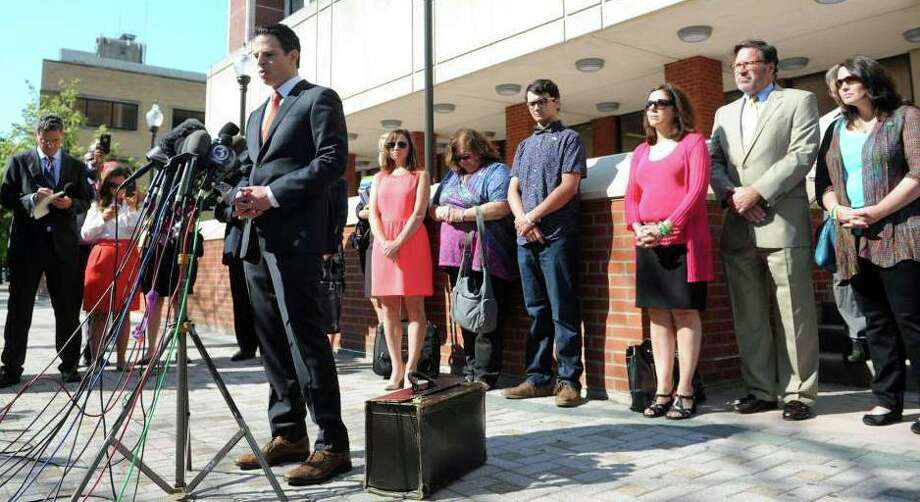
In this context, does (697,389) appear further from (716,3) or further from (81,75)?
(81,75)

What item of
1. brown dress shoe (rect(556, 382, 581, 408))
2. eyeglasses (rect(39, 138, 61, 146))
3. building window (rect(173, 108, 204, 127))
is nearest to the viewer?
brown dress shoe (rect(556, 382, 581, 408))

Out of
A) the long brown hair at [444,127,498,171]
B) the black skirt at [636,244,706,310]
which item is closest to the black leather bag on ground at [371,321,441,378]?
the long brown hair at [444,127,498,171]

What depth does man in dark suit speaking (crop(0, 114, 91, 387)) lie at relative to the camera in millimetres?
5762

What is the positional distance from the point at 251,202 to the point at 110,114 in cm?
4902

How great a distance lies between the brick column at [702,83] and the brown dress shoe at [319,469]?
9.68 metres

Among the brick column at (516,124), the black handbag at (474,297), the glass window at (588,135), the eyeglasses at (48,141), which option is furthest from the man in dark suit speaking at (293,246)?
the glass window at (588,135)

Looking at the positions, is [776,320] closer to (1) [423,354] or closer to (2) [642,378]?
(2) [642,378]

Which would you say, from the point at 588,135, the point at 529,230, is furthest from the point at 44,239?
the point at 588,135

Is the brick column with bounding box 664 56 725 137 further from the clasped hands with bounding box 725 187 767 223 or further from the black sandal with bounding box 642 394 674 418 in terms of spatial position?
the black sandal with bounding box 642 394 674 418

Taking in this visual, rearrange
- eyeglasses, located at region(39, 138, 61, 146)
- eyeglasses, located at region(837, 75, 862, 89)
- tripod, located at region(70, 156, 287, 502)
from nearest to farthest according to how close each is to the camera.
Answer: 1. tripod, located at region(70, 156, 287, 502)
2. eyeglasses, located at region(837, 75, 862, 89)
3. eyeglasses, located at region(39, 138, 61, 146)

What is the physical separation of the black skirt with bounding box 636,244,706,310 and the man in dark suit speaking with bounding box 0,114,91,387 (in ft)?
15.7

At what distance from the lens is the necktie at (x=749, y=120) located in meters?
4.36

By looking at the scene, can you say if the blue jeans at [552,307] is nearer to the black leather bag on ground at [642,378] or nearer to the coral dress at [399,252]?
the black leather bag on ground at [642,378]

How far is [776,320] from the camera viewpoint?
439 cm
